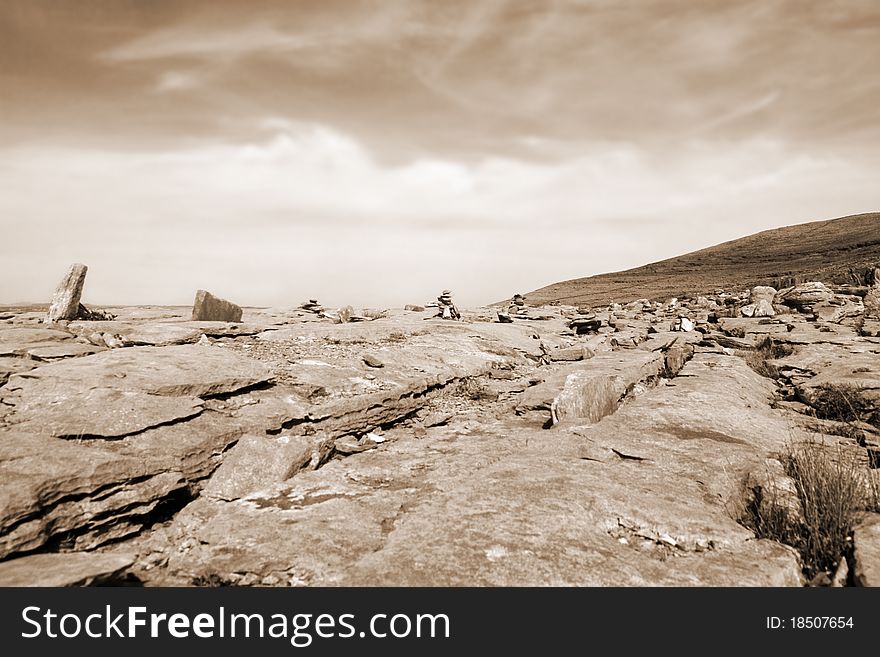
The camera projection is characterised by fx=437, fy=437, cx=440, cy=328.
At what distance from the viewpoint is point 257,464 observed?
4078 millimetres

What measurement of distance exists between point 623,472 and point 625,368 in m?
4.42

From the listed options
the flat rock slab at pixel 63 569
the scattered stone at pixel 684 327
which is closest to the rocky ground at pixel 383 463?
the flat rock slab at pixel 63 569

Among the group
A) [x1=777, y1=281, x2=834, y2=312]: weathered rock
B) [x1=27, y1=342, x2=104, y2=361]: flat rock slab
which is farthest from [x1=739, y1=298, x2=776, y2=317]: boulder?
[x1=27, y1=342, x2=104, y2=361]: flat rock slab

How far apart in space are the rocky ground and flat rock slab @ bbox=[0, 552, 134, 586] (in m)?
0.01

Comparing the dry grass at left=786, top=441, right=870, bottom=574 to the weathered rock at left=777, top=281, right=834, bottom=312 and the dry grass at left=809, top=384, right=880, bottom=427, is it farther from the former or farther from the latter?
the weathered rock at left=777, top=281, right=834, bottom=312

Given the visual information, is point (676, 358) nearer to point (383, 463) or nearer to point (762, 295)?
point (383, 463)

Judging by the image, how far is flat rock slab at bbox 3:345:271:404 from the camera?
4633 millimetres

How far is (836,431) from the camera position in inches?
198

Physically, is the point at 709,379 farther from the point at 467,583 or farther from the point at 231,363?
the point at 231,363

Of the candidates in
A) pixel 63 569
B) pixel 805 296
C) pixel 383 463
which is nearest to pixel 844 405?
pixel 383 463

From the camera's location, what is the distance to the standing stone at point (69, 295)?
9.55m

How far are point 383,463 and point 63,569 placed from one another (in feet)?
8.63

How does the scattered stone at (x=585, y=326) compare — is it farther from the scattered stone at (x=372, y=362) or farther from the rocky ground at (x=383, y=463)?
the scattered stone at (x=372, y=362)

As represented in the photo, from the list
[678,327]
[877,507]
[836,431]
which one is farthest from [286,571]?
[678,327]
